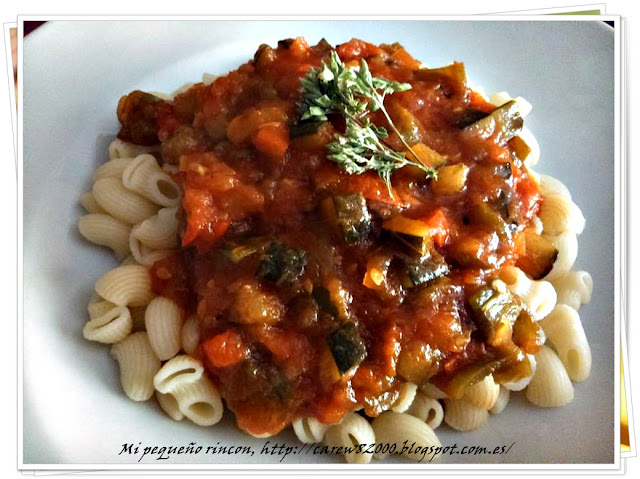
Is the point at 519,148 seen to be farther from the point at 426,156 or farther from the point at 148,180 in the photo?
the point at 148,180

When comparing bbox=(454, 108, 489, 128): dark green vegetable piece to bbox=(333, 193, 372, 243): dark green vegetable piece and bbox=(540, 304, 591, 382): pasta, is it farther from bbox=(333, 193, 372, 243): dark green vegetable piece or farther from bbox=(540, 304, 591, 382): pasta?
bbox=(540, 304, 591, 382): pasta

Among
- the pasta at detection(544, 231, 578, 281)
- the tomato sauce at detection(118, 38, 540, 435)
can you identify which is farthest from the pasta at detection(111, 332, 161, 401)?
the pasta at detection(544, 231, 578, 281)

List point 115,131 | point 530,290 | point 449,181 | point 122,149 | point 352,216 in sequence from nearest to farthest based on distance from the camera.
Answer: point 352,216, point 449,181, point 530,290, point 122,149, point 115,131

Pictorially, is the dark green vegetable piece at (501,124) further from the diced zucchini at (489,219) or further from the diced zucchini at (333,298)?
the diced zucchini at (333,298)

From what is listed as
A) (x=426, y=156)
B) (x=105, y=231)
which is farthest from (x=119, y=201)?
(x=426, y=156)

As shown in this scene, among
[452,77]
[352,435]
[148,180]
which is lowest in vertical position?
[352,435]
